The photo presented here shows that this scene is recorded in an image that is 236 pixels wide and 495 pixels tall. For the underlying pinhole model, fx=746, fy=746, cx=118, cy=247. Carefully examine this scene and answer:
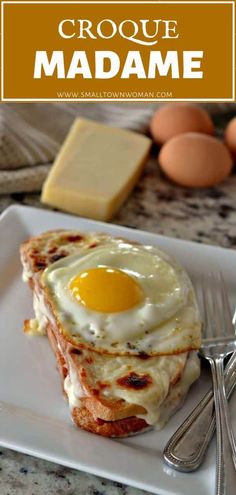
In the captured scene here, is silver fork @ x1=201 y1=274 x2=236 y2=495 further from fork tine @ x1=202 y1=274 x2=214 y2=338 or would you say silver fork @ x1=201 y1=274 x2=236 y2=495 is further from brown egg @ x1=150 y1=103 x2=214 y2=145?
brown egg @ x1=150 y1=103 x2=214 y2=145

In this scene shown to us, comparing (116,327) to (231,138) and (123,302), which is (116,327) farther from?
(231,138)

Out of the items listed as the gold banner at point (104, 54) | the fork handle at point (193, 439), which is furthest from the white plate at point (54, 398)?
the gold banner at point (104, 54)

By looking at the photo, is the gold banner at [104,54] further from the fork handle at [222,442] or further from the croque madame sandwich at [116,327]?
the fork handle at [222,442]

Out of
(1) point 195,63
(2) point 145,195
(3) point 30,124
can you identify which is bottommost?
(2) point 145,195

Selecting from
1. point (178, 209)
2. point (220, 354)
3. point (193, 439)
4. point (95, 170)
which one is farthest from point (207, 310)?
point (95, 170)

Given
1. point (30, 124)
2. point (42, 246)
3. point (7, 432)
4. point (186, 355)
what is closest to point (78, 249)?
point (42, 246)

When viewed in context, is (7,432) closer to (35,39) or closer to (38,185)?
(38,185)
